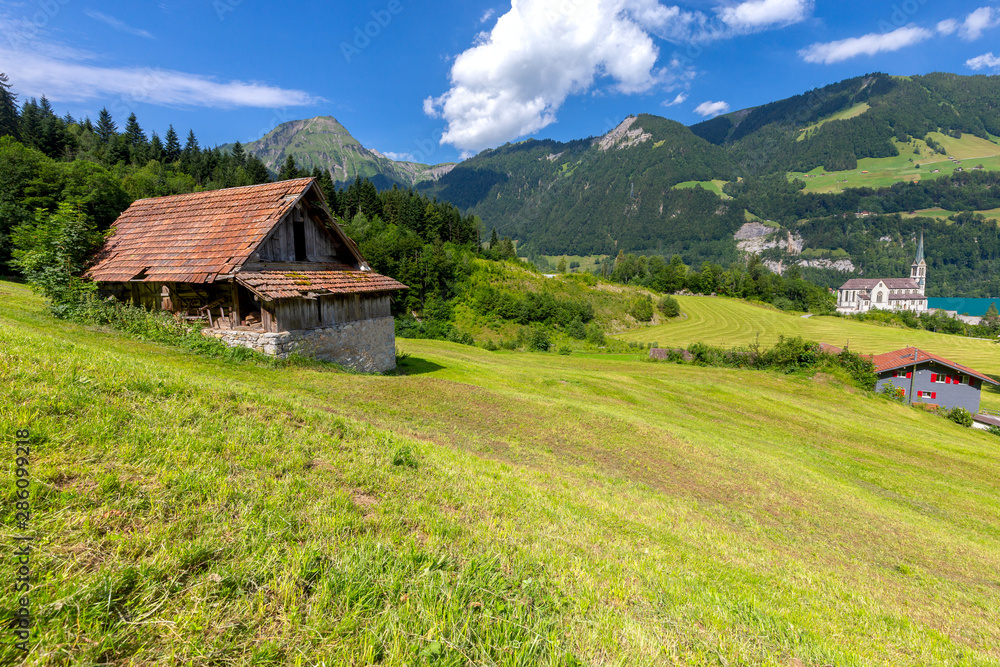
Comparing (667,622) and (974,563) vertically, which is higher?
(667,622)

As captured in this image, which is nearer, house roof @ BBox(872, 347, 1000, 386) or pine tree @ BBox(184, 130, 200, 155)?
house roof @ BBox(872, 347, 1000, 386)

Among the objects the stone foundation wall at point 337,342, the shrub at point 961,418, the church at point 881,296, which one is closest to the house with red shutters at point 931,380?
the shrub at point 961,418

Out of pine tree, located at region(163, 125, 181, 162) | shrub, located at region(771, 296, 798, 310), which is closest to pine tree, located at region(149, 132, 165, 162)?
pine tree, located at region(163, 125, 181, 162)

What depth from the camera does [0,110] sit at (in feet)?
221

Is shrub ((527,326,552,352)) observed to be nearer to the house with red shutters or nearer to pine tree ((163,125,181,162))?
the house with red shutters

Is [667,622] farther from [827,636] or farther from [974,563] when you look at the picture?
[974,563]

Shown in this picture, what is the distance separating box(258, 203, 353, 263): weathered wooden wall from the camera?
1752 cm

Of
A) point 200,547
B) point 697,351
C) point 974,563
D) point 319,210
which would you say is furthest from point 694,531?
point 697,351

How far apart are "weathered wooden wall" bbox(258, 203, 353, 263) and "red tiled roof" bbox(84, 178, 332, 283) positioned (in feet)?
2.31

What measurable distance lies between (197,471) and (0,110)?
365 feet

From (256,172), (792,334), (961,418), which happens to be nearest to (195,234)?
(961,418)

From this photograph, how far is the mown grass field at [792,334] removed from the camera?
7400cm

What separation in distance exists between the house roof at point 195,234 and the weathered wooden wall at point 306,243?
679mm

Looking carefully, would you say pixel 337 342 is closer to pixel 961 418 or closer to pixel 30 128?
pixel 961 418
